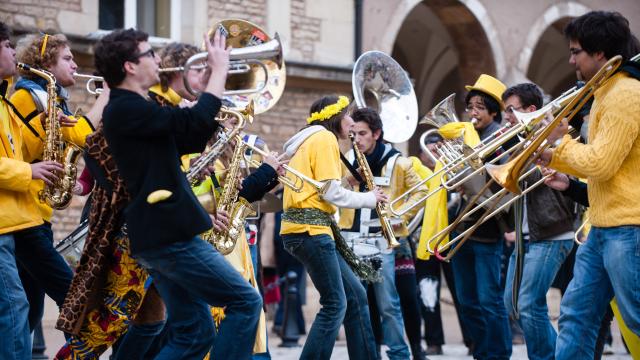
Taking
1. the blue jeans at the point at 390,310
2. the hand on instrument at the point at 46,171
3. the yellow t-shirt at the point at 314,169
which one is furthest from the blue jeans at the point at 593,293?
the hand on instrument at the point at 46,171

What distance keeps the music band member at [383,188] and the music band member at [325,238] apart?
1.09 m

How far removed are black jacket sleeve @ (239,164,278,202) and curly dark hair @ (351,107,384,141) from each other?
187 cm

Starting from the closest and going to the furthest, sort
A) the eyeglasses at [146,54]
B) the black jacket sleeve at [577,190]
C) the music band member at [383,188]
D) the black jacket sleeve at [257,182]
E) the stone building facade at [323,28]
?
the eyeglasses at [146,54] → the black jacket sleeve at [577,190] → the black jacket sleeve at [257,182] → the music band member at [383,188] → the stone building facade at [323,28]

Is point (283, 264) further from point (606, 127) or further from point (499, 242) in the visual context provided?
point (606, 127)

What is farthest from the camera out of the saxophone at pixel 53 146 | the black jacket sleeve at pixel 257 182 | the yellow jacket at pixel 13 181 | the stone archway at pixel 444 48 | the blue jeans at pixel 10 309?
the stone archway at pixel 444 48

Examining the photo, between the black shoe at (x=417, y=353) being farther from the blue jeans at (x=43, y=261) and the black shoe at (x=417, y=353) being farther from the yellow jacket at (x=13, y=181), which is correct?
the yellow jacket at (x=13, y=181)

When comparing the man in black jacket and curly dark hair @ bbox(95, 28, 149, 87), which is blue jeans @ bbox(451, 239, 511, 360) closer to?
the man in black jacket

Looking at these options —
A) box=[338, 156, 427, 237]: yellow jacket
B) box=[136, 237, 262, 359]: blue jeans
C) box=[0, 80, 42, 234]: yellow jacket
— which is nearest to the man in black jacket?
box=[136, 237, 262, 359]: blue jeans

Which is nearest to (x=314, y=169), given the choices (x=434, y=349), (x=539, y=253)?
(x=539, y=253)

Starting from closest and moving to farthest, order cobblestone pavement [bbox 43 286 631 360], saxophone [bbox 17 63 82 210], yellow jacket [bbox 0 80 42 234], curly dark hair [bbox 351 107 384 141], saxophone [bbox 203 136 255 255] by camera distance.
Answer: yellow jacket [bbox 0 80 42 234]
saxophone [bbox 17 63 82 210]
saxophone [bbox 203 136 255 255]
curly dark hair [bbox 351 107 384 141]
cobblestone pavement [bbox 43 286 631 360]

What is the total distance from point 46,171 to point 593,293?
307 centimetres

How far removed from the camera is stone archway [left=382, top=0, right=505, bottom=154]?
1848 centimetres

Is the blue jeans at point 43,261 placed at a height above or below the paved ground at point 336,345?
above

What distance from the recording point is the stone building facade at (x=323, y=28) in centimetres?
1360
